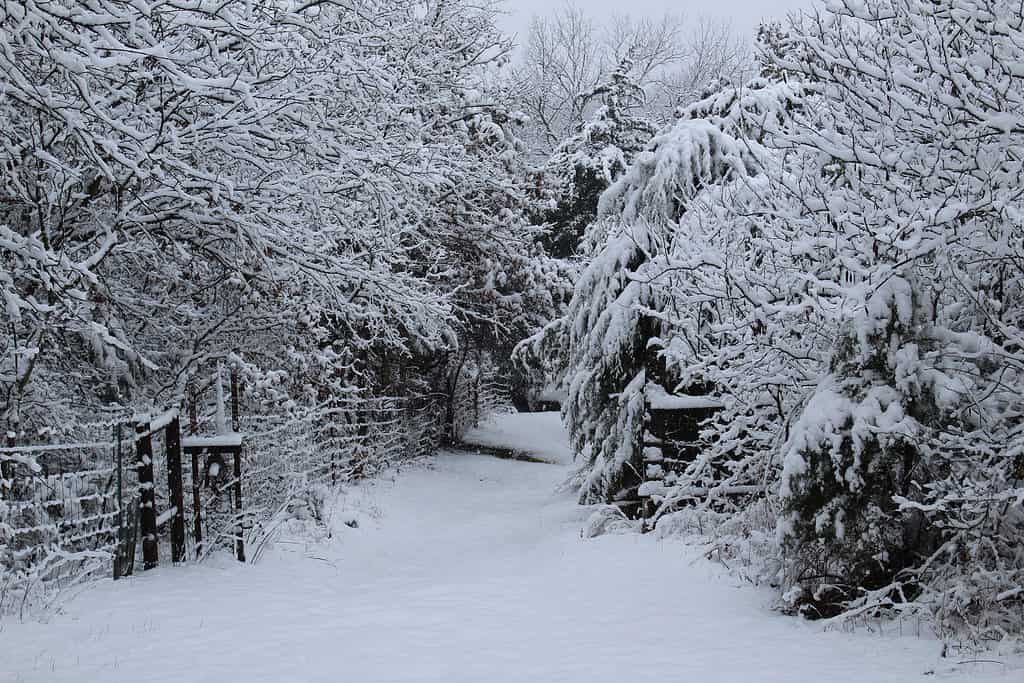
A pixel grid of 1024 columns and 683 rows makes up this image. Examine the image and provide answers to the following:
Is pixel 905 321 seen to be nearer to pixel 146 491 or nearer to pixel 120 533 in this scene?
pixel 146 491

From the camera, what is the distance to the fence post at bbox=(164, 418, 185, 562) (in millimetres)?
7868

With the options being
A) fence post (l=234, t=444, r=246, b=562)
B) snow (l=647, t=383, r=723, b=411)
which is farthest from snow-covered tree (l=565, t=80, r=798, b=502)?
fence post (l=234, t=444, r=246, b=562)

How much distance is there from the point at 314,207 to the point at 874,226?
513cm

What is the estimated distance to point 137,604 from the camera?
21.3 ft

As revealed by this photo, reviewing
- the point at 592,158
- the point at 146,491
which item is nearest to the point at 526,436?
the point at 592,158

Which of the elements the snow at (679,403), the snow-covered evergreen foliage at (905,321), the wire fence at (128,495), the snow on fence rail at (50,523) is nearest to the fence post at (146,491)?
the wire fence at (128,495)

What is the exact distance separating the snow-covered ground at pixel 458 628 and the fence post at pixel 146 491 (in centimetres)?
25

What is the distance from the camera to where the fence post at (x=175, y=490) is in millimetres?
7868

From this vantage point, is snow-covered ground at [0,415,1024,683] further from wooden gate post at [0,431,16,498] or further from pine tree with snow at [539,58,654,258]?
pine tree with snow at [539,58,654,258]

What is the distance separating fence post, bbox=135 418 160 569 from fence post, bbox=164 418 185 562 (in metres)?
0.26

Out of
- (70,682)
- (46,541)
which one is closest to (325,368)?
(46,541)

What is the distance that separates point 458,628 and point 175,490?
3193 mm

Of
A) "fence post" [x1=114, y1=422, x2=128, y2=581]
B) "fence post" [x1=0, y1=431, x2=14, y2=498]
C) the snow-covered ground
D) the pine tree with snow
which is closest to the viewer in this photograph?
the snow-covered ground

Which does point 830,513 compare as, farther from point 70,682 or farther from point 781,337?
Answer: point 70,682
